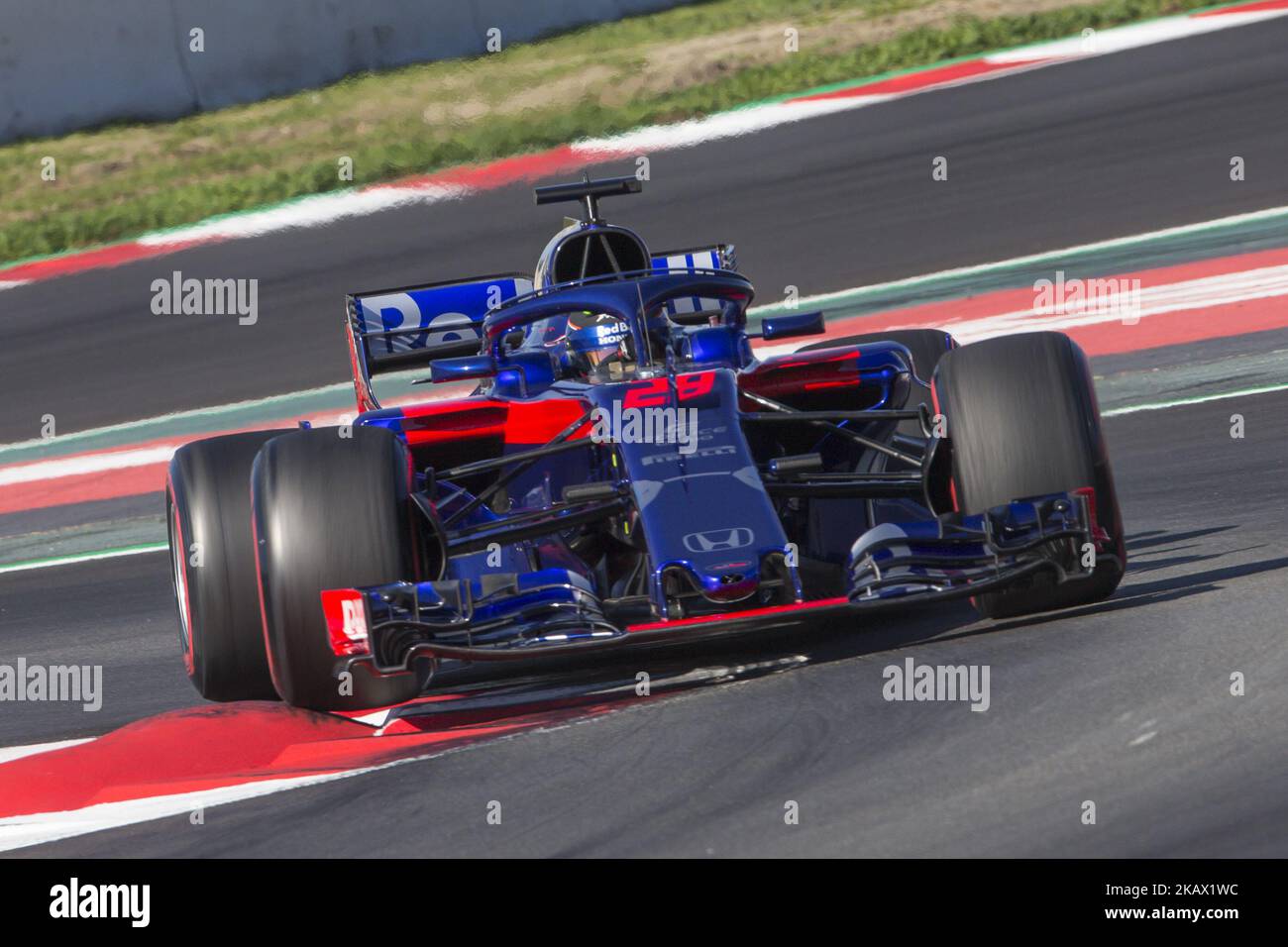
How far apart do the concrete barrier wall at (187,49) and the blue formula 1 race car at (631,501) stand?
365 inches

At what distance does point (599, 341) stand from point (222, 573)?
70.2 inches

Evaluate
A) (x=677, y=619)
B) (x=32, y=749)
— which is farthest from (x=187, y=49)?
(x=677, y=619)

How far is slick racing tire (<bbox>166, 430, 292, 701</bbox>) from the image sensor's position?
269 inches

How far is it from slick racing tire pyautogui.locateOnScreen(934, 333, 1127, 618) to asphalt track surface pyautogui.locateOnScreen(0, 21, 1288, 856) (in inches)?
5.4

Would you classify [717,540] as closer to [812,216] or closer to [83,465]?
[83,465]

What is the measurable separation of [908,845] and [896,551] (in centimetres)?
149

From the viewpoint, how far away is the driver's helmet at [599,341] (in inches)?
302

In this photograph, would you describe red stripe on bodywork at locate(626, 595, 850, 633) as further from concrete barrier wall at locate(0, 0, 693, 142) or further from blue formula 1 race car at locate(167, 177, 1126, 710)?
concrete barrier wall at locate(0, 0, 693, 142)

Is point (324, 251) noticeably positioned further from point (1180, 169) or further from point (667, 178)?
point (1180, 169)

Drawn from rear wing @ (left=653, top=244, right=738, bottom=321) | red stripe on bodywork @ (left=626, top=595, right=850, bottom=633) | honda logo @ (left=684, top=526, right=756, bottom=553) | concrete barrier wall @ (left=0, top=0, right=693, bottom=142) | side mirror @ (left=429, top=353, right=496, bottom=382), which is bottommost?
red stripe on bodywork @ (left=626, top=595, right=850, bottom=633)

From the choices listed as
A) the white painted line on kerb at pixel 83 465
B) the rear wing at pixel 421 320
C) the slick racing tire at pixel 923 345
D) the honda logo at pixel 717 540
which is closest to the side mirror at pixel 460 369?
the slick racing tire at pixel 923 345

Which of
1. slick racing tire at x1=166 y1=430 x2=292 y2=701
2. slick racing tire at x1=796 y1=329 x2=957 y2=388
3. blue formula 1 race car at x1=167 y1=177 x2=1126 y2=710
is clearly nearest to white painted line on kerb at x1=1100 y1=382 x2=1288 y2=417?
slick racing tire at x1=796 y1=329 x2=957 y2=388

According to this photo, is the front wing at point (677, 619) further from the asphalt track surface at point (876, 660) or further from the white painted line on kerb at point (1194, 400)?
the white painted line on kerb at point (1194, 400)

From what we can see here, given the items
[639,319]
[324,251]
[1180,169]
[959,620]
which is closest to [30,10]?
[324,251]
